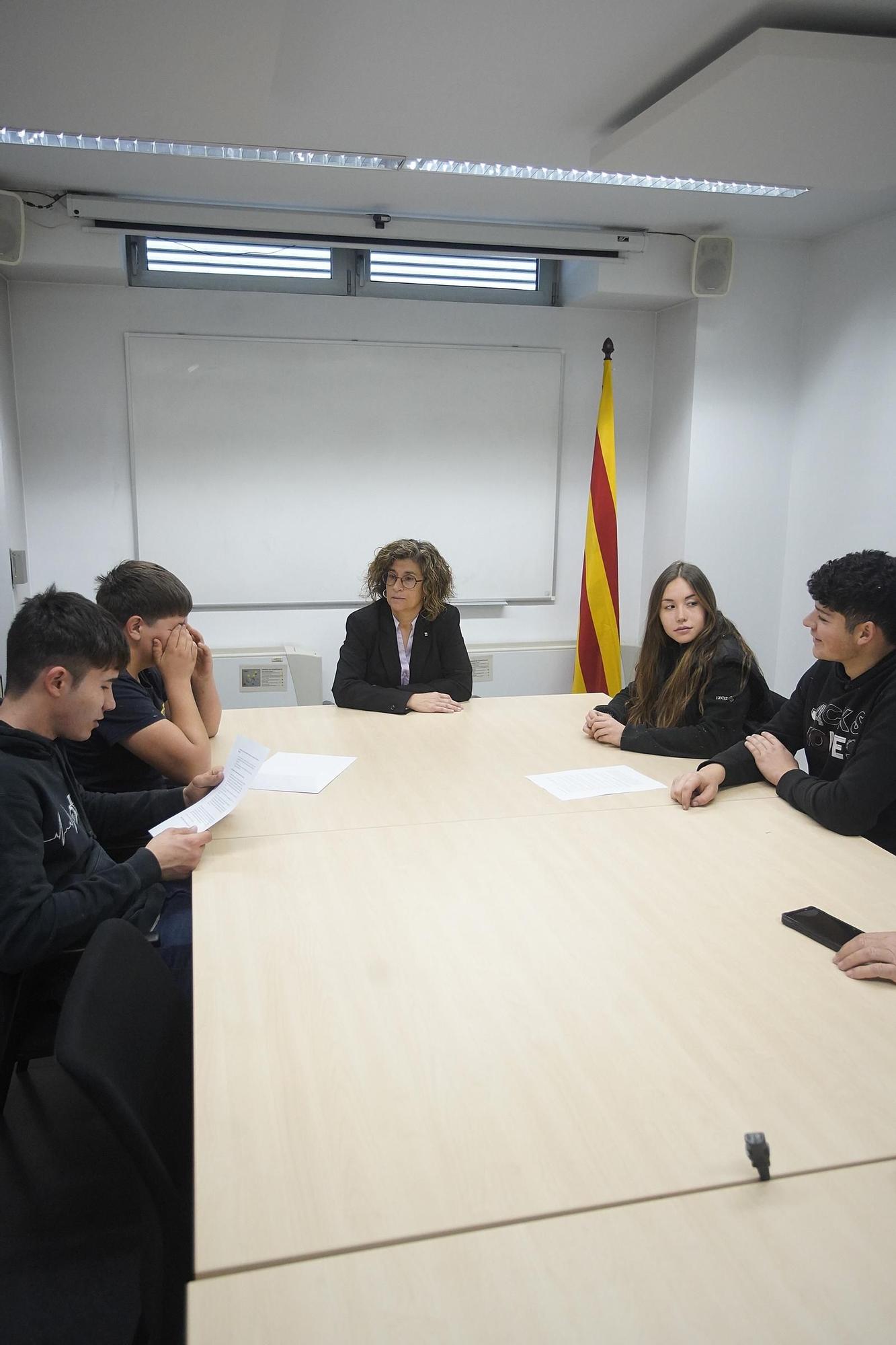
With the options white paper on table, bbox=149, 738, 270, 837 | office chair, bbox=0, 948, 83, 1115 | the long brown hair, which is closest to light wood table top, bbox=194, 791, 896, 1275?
white paper on table, bbox=149, 738, 270, 837

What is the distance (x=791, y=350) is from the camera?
4.80 meters

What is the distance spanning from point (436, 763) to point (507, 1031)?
1.35 meters

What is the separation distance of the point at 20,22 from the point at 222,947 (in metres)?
2.36

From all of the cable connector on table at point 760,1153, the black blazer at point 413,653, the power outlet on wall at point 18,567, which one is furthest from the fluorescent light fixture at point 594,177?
the cable connector on table at point 760,1153

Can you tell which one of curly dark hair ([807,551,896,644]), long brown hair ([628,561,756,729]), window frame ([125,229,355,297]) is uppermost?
window frame ([125,229,355,297])

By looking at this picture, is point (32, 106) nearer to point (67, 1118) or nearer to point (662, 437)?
point (67, 1118)

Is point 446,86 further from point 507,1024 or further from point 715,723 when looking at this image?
point 507,1024

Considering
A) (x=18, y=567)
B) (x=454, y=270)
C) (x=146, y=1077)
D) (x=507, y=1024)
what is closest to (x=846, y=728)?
(x=507, y=1024)

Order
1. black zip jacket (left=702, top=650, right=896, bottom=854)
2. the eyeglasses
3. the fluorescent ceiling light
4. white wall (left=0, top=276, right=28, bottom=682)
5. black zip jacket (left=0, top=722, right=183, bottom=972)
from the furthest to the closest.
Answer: white wall (left=0, top=276, right=28, bottom=682)
the eyeglasses
the fluorescent ceiling light
black zip jacket (left=702, top=650, right=896, bottom=854)
black zip jacket (left=0, top=722, right=183, bottom=972)

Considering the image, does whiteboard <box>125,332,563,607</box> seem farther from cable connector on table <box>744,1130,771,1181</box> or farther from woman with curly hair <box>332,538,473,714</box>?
cable connector on table <box>744,1130,771,1181</box>

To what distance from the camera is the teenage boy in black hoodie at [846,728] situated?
6.68 ft

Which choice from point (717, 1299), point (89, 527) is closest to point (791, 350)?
point (89, 527)

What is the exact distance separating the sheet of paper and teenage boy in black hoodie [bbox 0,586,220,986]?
95 cm

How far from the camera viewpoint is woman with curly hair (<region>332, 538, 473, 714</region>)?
345 cm
